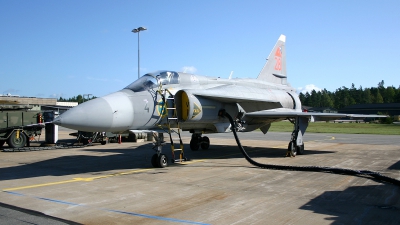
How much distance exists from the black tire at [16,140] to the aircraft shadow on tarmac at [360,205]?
A: 15.6 meters

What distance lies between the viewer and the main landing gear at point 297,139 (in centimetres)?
1354

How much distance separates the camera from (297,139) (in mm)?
13703

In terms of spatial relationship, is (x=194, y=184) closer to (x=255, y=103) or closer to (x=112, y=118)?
(x=112, y=118)

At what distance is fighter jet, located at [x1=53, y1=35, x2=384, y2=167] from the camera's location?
28.9ft

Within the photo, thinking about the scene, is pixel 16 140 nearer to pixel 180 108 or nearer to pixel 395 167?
pixel 180 108

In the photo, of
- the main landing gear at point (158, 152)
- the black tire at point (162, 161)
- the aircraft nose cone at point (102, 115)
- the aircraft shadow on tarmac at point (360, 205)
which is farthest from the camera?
the black tire at point (162, 161)

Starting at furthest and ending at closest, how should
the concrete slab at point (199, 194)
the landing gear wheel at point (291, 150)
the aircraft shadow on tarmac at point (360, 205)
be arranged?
the landing gear wheel at point (291, 150) → the concrete slab at point (199, 194) → the aircraft shadow on tarmac at point (360, 205)

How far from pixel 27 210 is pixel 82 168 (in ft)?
16.7

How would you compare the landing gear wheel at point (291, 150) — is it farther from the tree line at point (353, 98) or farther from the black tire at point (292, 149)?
the tree line at point (353, 98)

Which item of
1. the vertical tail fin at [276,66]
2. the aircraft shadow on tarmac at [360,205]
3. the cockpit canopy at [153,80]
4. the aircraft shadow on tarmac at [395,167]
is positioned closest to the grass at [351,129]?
the vertical tail fin at [276,66]

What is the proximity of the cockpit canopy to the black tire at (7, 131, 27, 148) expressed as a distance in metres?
10.3

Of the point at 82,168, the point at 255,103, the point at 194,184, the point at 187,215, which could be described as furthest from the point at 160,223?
the point at 255,103

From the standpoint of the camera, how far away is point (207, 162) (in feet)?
39.2

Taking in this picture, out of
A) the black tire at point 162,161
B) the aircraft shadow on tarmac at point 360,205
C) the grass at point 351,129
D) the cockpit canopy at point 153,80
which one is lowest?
the aircraft shadow on tarmac at point 360,205
